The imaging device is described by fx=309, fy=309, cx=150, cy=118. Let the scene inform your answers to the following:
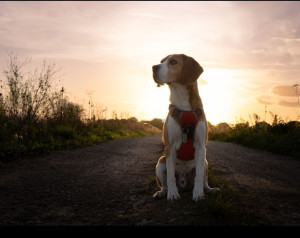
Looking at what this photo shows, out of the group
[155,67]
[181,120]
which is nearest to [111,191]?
[181,120]

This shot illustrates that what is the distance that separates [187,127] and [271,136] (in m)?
7.93

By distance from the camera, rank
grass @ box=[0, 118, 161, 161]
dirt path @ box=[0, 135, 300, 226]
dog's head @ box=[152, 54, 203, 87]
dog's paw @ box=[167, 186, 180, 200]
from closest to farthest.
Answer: dirt path @ box=[0, 135, 300, 226]
dog's paw @ box=[167, 186, 180, 200]
dog's head @ box=[152, 54, 203, 87]
grass @ box=[0, 118, 161, 161]

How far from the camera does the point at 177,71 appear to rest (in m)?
3.92

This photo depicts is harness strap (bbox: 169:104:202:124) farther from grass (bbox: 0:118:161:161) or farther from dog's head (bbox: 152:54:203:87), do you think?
grass (bbox: 0:118:161:161)

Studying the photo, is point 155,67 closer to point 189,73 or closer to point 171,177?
point 189,73

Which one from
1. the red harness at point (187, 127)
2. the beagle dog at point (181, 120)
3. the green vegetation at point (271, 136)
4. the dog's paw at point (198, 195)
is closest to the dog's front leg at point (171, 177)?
the beagle dog at point (181, 120)

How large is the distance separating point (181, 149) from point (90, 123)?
33.4 ft

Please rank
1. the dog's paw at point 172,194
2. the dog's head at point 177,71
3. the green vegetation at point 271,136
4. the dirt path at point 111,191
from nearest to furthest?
the dirt path at point 111,191 < the dog's paw at point 172,194 < the dog's head at point 177,71 < the green vegetation at point 271,136

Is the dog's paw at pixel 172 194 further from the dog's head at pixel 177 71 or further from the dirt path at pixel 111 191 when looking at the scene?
the dog's head at pixel 177 71

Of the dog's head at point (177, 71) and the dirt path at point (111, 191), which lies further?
the dog's head at point (177, 71)

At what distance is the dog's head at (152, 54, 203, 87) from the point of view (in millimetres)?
3912

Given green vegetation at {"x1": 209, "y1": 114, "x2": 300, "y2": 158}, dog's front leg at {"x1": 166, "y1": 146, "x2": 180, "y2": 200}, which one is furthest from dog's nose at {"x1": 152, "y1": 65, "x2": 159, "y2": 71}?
green vegetation at {"x1": 209, "y1": 114, "x2": 300, "y2": 158}

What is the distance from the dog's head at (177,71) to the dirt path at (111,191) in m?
1.50

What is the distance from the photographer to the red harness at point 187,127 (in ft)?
12.6
